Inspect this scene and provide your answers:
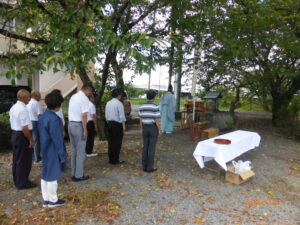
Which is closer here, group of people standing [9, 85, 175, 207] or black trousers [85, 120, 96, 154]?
group of people standing [9, 85, 175, 207]

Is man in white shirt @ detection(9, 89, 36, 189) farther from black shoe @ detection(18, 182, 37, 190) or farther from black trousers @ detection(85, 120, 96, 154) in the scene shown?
black trousers @ detection(85, 120, 96, 154)

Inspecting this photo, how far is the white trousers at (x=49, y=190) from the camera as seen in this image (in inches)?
157

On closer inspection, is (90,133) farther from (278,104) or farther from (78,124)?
(278,104)

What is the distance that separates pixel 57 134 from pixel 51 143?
0.55 feet

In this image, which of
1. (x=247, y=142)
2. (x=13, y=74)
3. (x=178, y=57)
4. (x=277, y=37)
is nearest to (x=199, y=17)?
(x=178, y=57)

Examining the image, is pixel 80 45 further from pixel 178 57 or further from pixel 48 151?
pixel 178 57

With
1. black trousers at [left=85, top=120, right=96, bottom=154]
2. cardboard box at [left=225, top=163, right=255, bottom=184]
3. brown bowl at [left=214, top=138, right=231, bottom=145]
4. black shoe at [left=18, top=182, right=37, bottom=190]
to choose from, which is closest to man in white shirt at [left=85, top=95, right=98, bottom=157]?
black trousers at [left=85, top=120, right=96, bottom=154]

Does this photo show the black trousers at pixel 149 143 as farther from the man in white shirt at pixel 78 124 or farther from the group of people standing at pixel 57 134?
the man in white shirt at pixel 78 124

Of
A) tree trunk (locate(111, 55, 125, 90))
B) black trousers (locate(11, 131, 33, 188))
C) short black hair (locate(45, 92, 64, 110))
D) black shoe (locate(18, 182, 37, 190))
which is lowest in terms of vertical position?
black shoe (locate(18, 182, 37, 190))

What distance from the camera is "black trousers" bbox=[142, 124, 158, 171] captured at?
5.56 meters

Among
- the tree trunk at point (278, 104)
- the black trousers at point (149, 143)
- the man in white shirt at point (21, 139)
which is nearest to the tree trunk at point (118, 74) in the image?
the black trousers at point (149, 143)

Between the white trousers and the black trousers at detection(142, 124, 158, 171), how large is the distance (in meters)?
2.19

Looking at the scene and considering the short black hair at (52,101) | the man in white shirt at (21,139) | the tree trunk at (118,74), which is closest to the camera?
the short black hair at (52,101)

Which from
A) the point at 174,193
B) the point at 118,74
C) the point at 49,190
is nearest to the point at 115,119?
the point at 174,193
